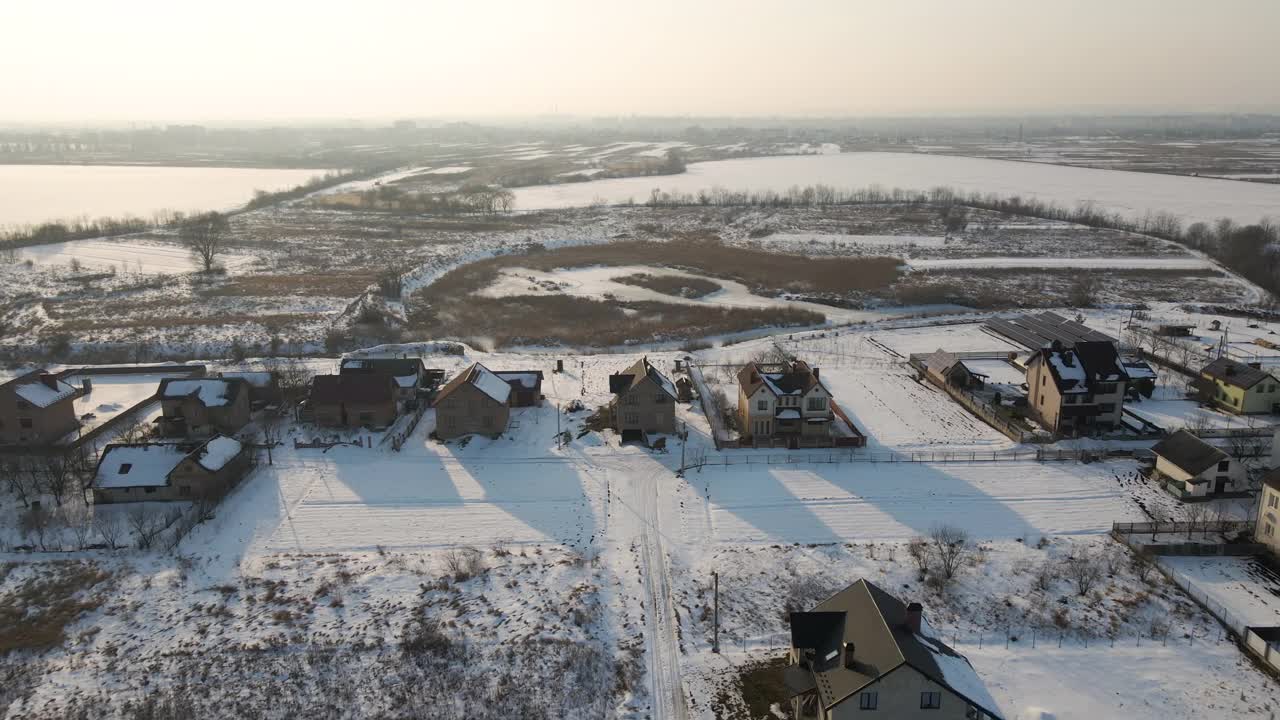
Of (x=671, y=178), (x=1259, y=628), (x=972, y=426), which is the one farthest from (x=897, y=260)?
(x=671, y=178)

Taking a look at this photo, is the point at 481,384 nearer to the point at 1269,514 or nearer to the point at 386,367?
the point at 386,367

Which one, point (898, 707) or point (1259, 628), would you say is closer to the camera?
point (898, 707)

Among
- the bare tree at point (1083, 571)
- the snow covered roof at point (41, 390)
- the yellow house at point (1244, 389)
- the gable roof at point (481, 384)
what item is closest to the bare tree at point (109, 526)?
the snow covered roof at point (41, 390)

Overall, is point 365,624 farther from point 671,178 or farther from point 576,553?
point 671,178

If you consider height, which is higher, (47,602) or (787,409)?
(787,409)

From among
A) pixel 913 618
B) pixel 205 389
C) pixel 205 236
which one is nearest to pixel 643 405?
pixel 913 618

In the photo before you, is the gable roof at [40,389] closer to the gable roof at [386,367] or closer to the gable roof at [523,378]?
the gable roof at [386,367]

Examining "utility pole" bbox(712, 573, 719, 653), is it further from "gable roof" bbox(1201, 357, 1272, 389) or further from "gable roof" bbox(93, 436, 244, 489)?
"gable roof" bbox(1201, 357, 1272, 389)
